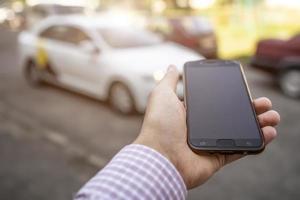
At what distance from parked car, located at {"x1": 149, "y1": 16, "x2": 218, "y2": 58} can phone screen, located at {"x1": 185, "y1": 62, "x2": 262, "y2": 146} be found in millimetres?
7169

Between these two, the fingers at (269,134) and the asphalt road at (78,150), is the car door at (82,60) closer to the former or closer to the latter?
the asphalt road at (78,150)

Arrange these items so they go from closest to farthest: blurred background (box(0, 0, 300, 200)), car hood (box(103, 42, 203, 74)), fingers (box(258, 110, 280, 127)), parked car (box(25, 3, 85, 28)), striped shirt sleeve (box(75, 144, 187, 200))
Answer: striped shirt sleeve (box(75, 144, 187, 200)) < fingers (box(258, 110, 280, 127)) < blurred background (box(0, 0, 300, 200)) < car hood (box(103, 42, 203, 74)) < parked car (box(25, 3, 85, 28))

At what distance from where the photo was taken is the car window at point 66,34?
22.8 ft

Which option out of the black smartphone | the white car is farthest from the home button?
the white car

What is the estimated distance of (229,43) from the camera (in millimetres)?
12953

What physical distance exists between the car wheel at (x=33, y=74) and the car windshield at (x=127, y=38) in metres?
2.07

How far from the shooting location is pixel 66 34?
287 inches

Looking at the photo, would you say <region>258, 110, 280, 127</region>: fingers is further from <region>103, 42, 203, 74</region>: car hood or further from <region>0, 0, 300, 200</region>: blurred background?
<region>103, 42, 203, 74</region>: car hood

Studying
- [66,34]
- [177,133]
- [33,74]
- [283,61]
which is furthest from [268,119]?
[33,74]

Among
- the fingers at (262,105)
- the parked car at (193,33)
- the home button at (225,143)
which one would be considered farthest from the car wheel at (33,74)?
the home button at (225,143)

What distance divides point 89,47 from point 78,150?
2.18 m

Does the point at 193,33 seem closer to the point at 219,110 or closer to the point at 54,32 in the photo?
the point at 54,32

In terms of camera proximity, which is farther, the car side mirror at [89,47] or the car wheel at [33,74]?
the car wheel at [33,74]

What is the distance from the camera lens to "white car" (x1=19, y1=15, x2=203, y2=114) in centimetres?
596
